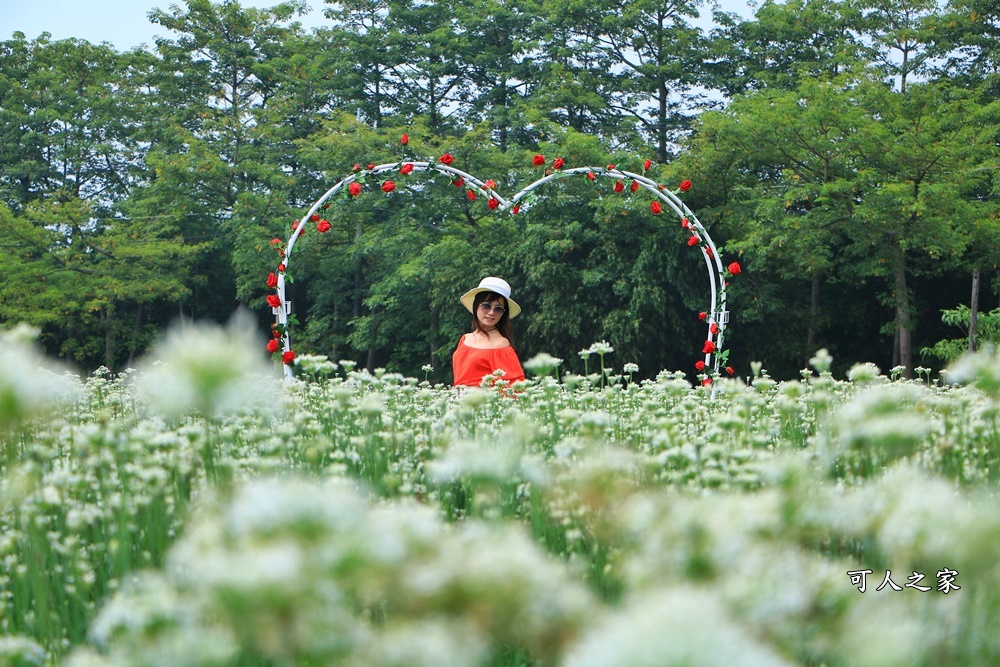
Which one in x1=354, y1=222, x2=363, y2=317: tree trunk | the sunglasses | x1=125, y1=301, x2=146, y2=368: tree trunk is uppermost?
x1=354, y1=222, x2=363, y2=317: tree trunk

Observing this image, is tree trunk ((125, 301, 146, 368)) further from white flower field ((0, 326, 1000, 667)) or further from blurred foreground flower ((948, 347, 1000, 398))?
blurred foreground flower ((948, 347, 1000, 398))

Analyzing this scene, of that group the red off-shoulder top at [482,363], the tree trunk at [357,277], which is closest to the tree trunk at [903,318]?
the red off-shoulder top at [482,363]

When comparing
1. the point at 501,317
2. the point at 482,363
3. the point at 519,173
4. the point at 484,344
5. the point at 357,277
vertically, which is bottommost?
the point at 482,363

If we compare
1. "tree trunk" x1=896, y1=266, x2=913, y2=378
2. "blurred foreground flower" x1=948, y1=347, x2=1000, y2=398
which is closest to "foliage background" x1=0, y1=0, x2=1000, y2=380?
"tree trunk" x1=896, y1=266, x2=913, y2=378

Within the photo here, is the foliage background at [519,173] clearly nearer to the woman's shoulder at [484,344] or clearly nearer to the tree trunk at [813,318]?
the tree trunk at [813,318]

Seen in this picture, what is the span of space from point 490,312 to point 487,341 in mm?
284

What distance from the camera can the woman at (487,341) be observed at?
9.23 m

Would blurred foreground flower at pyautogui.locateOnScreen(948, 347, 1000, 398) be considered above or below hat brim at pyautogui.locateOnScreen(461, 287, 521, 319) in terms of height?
below

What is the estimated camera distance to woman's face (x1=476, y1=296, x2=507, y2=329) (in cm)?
949

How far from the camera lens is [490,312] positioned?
9.51 meters

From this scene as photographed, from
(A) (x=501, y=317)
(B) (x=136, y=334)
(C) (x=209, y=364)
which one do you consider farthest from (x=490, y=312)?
(B) (x=136, y=334)

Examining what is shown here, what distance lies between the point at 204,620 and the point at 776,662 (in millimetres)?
941

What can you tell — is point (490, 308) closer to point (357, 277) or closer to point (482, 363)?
point (482, 363)

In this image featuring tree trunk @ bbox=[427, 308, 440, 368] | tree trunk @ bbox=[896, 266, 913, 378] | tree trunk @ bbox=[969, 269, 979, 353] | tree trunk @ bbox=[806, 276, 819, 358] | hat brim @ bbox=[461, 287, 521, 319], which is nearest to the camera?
hat brim @ bbox=[461, 287, 521, 319]
